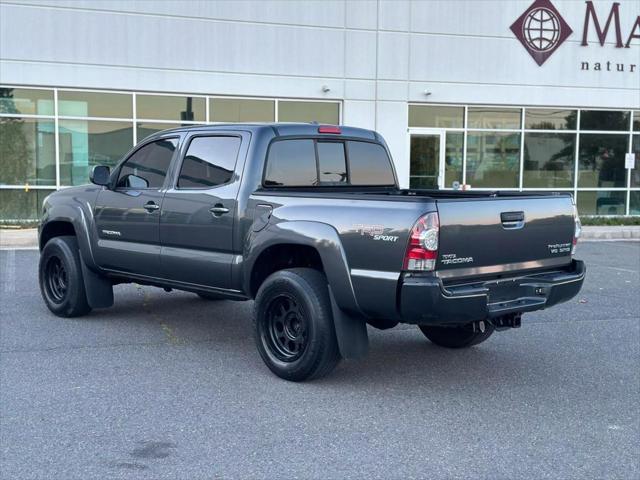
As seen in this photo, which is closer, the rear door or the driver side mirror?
the rear door

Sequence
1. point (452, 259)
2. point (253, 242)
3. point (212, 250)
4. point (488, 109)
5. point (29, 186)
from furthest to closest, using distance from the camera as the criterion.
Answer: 1. point (488, 109)
2. point (29, 186)
3. point (212, 250)
4. point (253, 242)
5. point (452, 259)

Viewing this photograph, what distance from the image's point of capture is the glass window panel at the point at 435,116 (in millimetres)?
20172

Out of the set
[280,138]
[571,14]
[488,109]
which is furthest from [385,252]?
[571,14]

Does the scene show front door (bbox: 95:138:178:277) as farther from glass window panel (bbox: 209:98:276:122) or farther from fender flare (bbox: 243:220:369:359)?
glass window panel (bbox: 209:98:276:122)

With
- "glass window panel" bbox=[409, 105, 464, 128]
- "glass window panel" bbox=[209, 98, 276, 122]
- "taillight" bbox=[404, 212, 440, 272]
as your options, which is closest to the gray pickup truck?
"taillight" bbox=[404, 212, 440, 272]

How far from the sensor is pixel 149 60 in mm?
17922

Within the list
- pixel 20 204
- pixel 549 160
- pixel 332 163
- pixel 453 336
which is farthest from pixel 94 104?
pixel 453 336

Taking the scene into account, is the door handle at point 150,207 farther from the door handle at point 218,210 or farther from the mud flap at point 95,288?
the mud flap at point 95,288

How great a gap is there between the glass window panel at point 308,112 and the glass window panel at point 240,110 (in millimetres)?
274

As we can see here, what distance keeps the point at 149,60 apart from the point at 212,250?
42.5 feet

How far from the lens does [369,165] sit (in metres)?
6.77

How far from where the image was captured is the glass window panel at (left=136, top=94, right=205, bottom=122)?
18203mm

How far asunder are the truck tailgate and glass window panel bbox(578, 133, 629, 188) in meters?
16.9

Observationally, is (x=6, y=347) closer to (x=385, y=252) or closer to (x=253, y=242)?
(x=253, y=242)
